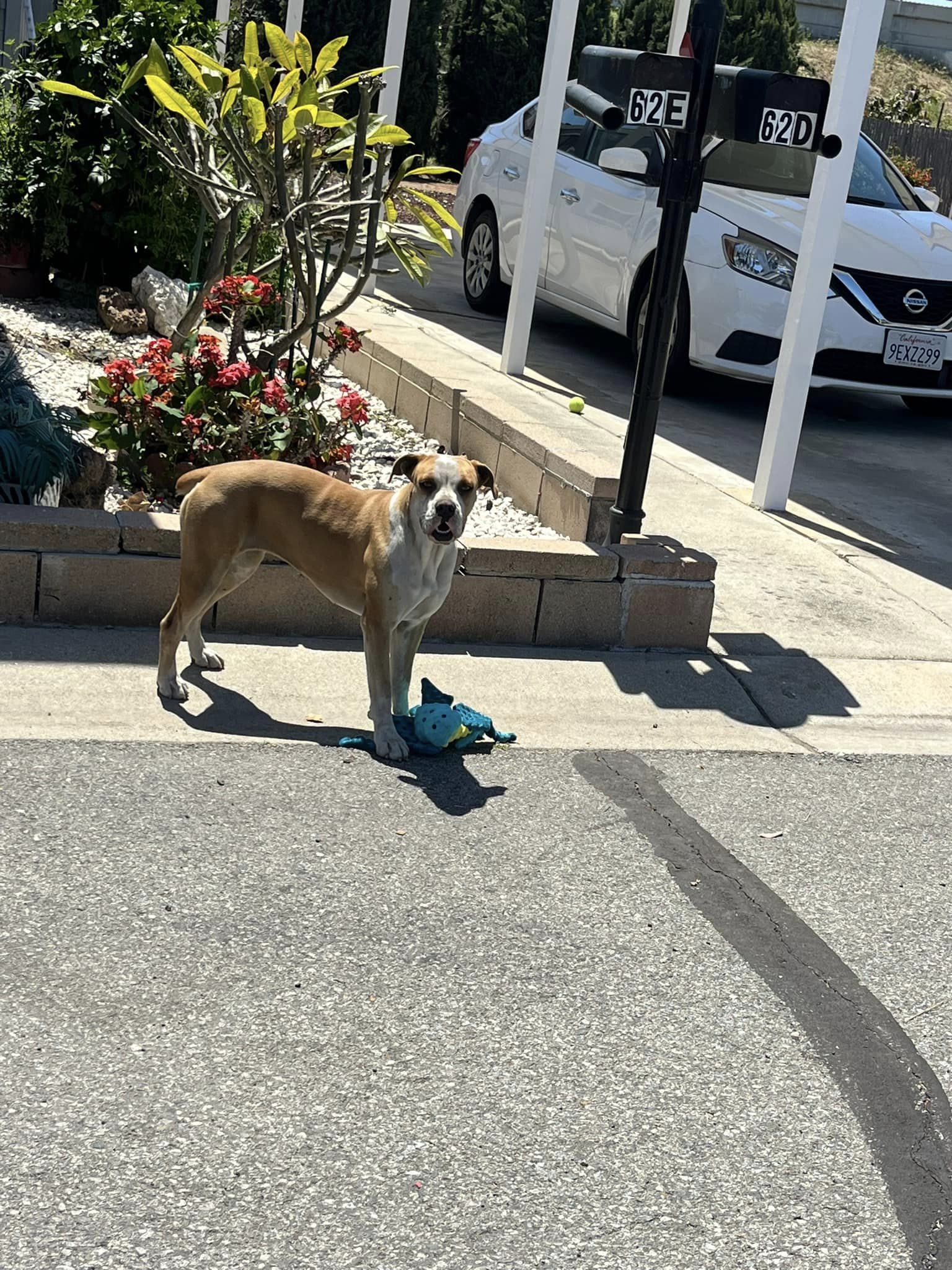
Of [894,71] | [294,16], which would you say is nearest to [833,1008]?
[294,16]

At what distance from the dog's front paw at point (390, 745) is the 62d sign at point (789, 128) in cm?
274

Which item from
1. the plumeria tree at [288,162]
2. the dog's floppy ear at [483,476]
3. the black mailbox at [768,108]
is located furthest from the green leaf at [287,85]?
the dog's floppy ear at [483,476]

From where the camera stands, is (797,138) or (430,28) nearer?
(797,138)

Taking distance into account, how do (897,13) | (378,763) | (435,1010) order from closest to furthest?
1. (435,1010)
2. (378,763)
3. (897,13)

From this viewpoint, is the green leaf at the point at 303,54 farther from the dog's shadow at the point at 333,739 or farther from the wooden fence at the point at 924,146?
the wooden fence at the point at 924,146

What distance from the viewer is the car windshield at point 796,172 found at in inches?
406

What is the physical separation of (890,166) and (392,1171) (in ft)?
31.7

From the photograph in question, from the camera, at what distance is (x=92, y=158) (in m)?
9.62

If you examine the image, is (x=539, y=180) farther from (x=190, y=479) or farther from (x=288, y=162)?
(x=190, y=479)

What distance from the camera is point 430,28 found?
20.6 m

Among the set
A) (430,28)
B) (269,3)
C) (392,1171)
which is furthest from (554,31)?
(269,3)

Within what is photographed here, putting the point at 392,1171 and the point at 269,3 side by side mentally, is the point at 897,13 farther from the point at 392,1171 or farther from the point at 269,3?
the point at 392,1171

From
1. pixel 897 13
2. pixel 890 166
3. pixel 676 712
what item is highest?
pixel 897 13

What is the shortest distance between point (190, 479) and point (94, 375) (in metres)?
3.42
